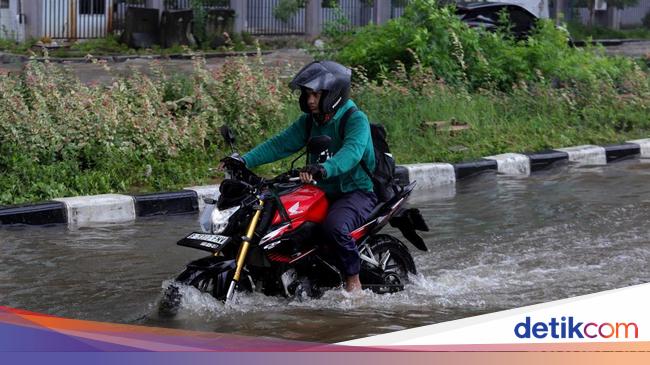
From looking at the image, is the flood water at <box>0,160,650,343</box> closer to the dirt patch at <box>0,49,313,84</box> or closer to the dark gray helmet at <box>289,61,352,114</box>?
the dark gray helmet at <box>289,61,352,114</box>

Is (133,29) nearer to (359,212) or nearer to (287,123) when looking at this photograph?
(287,123)

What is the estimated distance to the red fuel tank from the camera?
20.8 feet

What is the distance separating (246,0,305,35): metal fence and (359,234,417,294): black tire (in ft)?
75.8

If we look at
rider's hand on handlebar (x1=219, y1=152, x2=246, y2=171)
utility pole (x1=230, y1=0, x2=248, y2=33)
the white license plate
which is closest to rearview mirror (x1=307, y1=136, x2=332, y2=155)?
rider's hand on handlebar (x1=219, y1=152, x2=246, y2=171)

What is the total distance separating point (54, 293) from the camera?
23.2 ft

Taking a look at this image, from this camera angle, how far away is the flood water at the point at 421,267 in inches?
254

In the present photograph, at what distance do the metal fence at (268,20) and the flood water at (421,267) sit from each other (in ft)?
65.6

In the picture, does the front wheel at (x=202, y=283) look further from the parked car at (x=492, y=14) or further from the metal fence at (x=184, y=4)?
the metal fence at (x=184, y=4)

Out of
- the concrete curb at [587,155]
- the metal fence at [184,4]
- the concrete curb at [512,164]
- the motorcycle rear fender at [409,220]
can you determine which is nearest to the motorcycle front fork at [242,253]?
the motorcycle rear fender at [409,220]

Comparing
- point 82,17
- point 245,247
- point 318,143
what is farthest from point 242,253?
point 82,17

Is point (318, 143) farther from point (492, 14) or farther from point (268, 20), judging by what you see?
point (268, 20)

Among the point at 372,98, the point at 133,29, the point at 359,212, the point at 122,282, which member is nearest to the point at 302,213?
the point at 359,212

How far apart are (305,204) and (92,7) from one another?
71.4 ft

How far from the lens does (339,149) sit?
6.60 metres
